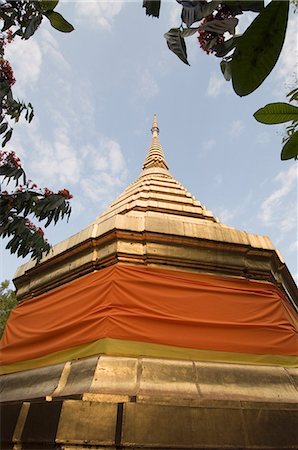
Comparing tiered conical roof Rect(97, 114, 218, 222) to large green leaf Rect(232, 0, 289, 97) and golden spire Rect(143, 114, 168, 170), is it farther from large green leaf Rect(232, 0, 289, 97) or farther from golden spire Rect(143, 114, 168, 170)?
large green leaf Rect(232, 0, 289, 97)

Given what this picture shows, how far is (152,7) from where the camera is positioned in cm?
138

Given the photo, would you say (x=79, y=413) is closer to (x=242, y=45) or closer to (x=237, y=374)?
(x=237, y=374)

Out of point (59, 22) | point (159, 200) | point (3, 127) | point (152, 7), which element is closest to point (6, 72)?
point (3, 127)

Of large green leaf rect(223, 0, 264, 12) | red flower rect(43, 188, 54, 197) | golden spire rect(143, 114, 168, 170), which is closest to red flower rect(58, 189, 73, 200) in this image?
red flower rect(43, 188, 54, 197)

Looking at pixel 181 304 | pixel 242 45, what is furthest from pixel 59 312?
pixel 242 45

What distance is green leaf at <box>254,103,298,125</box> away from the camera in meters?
1.27

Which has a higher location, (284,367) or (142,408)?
(284,367)

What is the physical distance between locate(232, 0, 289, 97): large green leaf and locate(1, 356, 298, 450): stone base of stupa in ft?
9.23

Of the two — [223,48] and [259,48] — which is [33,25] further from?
[259,48]

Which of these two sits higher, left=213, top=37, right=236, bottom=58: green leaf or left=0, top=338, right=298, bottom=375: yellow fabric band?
left=0, top=338, right=298, bottom=375: yellow fabric band

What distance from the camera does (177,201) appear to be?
7250 millimetres

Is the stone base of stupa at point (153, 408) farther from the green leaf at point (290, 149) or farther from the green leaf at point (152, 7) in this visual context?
the green leaf at point (152, 7)

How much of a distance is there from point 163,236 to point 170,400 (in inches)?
92.5

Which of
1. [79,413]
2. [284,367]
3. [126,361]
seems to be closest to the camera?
[79,413]
